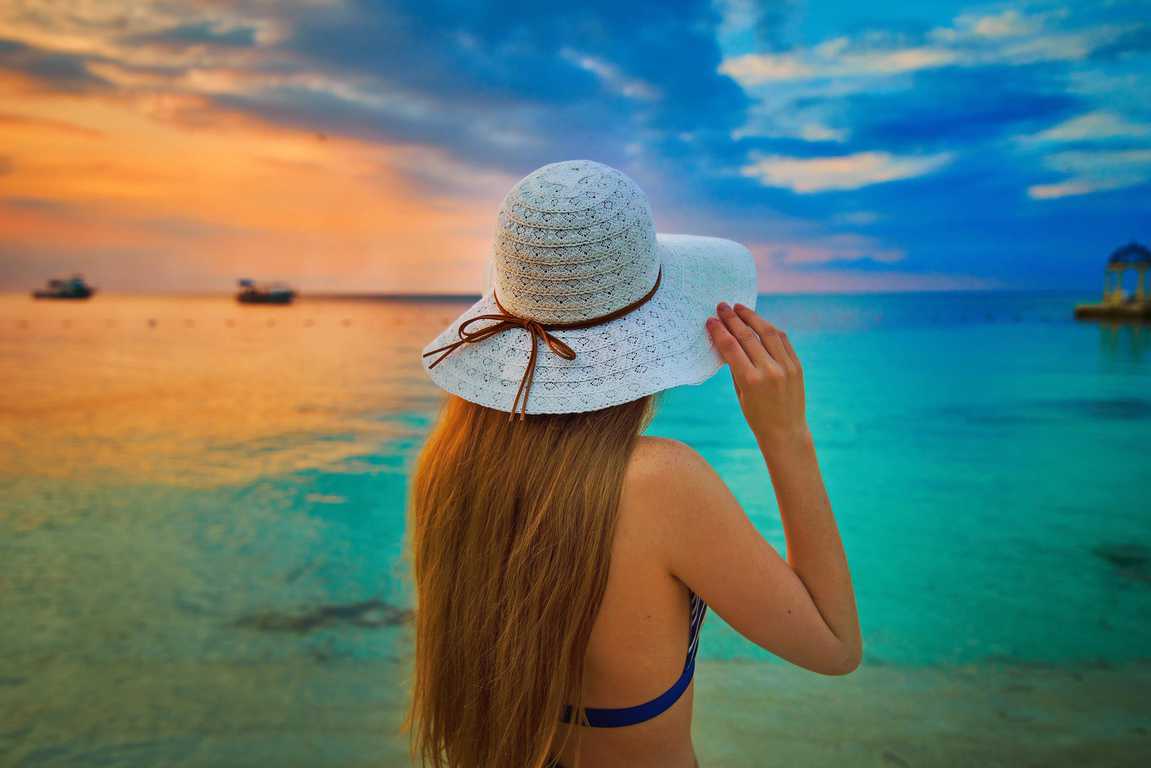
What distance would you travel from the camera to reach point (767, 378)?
104cm

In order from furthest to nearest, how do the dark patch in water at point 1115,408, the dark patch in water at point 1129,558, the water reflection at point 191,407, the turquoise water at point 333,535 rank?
the dark patch in water at point 1115,408
the water reflection at point 191,407
the dark patch in water at point 1129,558
the turquoise water at point 333,535

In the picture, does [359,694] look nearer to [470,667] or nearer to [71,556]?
[470,667]

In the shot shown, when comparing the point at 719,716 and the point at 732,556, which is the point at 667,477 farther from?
the point at 719,716

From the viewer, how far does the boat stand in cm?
3422

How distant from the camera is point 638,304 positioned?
46.1 inches

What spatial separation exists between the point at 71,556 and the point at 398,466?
406cm

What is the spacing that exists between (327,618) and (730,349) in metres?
4.66

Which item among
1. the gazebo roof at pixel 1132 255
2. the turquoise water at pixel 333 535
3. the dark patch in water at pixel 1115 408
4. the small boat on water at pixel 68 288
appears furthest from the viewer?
the small boat on water at pixel 68 288

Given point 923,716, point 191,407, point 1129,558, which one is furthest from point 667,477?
point 191,407

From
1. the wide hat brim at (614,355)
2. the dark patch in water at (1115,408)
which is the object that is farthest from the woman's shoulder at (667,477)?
the dark patch in water at (1115,408)

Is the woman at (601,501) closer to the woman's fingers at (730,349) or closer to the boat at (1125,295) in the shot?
the woman's fingers at (730,349)

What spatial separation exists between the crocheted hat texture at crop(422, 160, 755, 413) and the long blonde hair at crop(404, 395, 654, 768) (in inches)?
2.3

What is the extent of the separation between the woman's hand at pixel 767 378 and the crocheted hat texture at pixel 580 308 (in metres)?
0.09

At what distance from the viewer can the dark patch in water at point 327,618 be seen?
4750 mm
